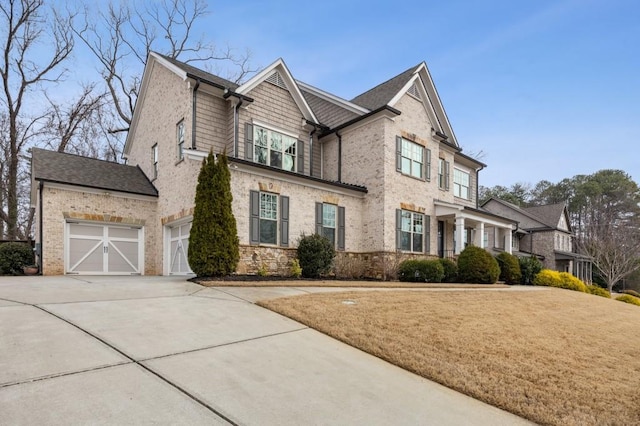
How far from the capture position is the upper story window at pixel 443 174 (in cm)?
1962

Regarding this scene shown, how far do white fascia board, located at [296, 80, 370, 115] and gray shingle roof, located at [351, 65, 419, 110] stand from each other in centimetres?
48

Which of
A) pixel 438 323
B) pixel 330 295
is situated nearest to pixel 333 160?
pixel 330 295

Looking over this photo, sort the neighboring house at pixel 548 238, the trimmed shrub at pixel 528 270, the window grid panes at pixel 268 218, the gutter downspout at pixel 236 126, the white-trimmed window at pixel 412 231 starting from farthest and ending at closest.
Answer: the neighboring house at pixel 548 238 < the trimmed shrub at pixel 528 270 < the white-trimmed window at pixel 412 231 < the gutter downspout at pixel 236 126 < the window grid panes at pixel 268 218

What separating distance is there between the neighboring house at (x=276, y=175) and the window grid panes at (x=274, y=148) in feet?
0.15

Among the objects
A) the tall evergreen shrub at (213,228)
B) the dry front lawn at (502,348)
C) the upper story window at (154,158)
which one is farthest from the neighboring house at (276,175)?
the dry front lawn at (502,348)

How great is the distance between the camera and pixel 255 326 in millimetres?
5754

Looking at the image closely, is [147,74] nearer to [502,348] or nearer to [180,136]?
[180,136]

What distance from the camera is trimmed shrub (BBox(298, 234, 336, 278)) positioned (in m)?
13.4

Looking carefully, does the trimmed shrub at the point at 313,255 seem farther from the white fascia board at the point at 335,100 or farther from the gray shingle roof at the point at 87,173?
the gray shingle roof at the point at 87,173

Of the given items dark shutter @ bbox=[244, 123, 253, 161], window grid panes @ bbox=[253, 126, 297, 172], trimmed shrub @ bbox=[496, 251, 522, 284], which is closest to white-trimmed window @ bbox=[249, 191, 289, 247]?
dark shutter @ bbox=[244, 123, 253, 161]

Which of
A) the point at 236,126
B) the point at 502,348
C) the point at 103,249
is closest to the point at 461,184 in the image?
the point at 236,126

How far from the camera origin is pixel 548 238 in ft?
116

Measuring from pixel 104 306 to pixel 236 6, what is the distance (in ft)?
44.2

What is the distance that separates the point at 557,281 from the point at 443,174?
784 cm
